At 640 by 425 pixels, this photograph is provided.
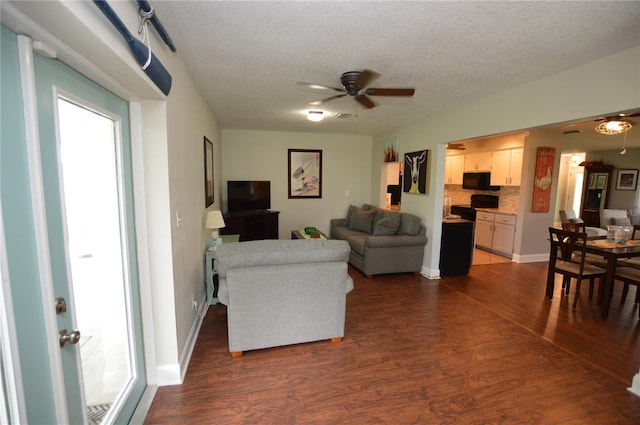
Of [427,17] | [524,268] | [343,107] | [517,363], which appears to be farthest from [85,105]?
[524,268]

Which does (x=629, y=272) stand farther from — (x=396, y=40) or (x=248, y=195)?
(x=248, y=195)

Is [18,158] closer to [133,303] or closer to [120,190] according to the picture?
[120,190]

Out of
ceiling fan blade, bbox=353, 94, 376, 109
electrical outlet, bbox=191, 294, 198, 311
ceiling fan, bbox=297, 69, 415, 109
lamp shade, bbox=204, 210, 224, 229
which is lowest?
electrical outlet, bbox=191, 294, 198, 311

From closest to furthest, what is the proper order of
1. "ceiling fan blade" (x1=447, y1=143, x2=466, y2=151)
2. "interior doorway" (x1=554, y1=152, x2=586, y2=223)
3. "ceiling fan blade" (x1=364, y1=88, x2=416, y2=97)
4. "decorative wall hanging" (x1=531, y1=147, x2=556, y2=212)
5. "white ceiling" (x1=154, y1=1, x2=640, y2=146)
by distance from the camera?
"white ceiling" (x1=154, y1=1, x2=640, y2=146) → "ceiling fan blade" (x1=364, y1=88, x2=416, y2=97) → "decorative wall hanging" (x1=531, y1=147, x2=556, y2=212) → "ceiling fan blade" (x1=447, y1=143, x2=466, y2=151) → "interior doorway" (x1=554, y1=152, x2=586, y2=223)

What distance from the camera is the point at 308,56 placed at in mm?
2328

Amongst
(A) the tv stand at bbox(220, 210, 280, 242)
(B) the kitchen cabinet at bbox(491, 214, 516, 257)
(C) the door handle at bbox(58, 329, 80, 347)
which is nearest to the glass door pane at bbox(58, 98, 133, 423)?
(C) the door handle at bbox(58, 329, 80, 347)

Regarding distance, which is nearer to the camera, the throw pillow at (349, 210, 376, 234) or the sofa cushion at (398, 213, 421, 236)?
the sofa cushion at (398, 213, 421, 236)

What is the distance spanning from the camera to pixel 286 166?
6000 millimetres

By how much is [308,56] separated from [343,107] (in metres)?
1.69

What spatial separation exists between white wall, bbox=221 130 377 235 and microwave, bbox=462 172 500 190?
224 cm

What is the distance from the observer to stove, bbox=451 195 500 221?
20.2 ft

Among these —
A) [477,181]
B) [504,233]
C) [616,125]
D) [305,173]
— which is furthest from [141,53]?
[477,181]

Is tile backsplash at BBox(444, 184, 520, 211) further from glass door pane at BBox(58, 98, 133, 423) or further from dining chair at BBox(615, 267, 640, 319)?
glass door pane at BBox(58, 98, 133, 423)

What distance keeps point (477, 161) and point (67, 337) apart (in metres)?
7.13
